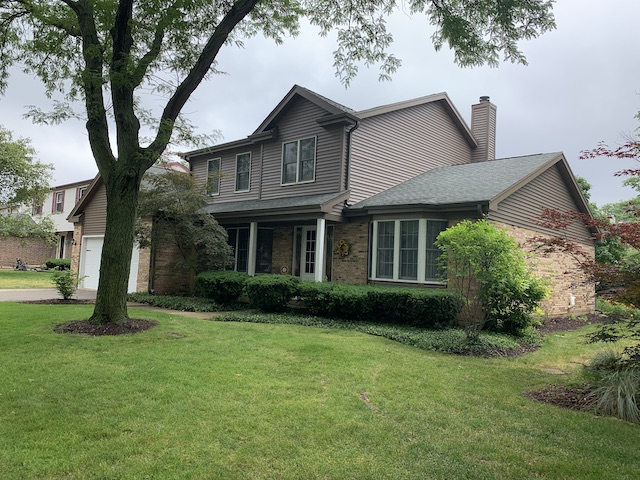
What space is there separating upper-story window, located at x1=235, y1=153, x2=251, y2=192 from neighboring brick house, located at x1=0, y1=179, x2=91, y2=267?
2047 cm

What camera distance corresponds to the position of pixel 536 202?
508 inches

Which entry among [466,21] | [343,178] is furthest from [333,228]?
[466,21]

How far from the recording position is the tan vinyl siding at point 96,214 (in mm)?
19328

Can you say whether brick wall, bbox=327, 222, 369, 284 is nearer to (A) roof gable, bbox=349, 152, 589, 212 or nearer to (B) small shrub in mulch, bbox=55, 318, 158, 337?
(A) roof gable, bbox=349, 152, 589, 212

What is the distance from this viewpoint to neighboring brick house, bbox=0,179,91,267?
3338 cm

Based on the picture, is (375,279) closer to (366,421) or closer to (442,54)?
(442,54)

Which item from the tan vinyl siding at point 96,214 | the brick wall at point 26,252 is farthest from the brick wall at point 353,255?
the brick wall at point 26,252

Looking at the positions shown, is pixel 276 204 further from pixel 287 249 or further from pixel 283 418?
pixel 283 418

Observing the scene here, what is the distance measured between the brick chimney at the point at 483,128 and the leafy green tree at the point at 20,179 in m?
24.8

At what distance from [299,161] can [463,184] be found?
18.7 feet

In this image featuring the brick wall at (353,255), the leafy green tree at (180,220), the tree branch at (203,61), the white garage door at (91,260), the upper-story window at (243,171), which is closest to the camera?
the tree branch at (203,61)

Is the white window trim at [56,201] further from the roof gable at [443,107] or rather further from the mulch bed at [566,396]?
the mulch bed at [566,396]

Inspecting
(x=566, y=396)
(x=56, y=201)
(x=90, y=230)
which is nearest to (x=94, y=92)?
(x=566, y=396)

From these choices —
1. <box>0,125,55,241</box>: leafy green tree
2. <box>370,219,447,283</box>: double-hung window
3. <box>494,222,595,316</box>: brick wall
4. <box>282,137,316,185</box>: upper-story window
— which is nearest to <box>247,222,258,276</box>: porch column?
<box>282,137,316,185</box>: upper-story window
